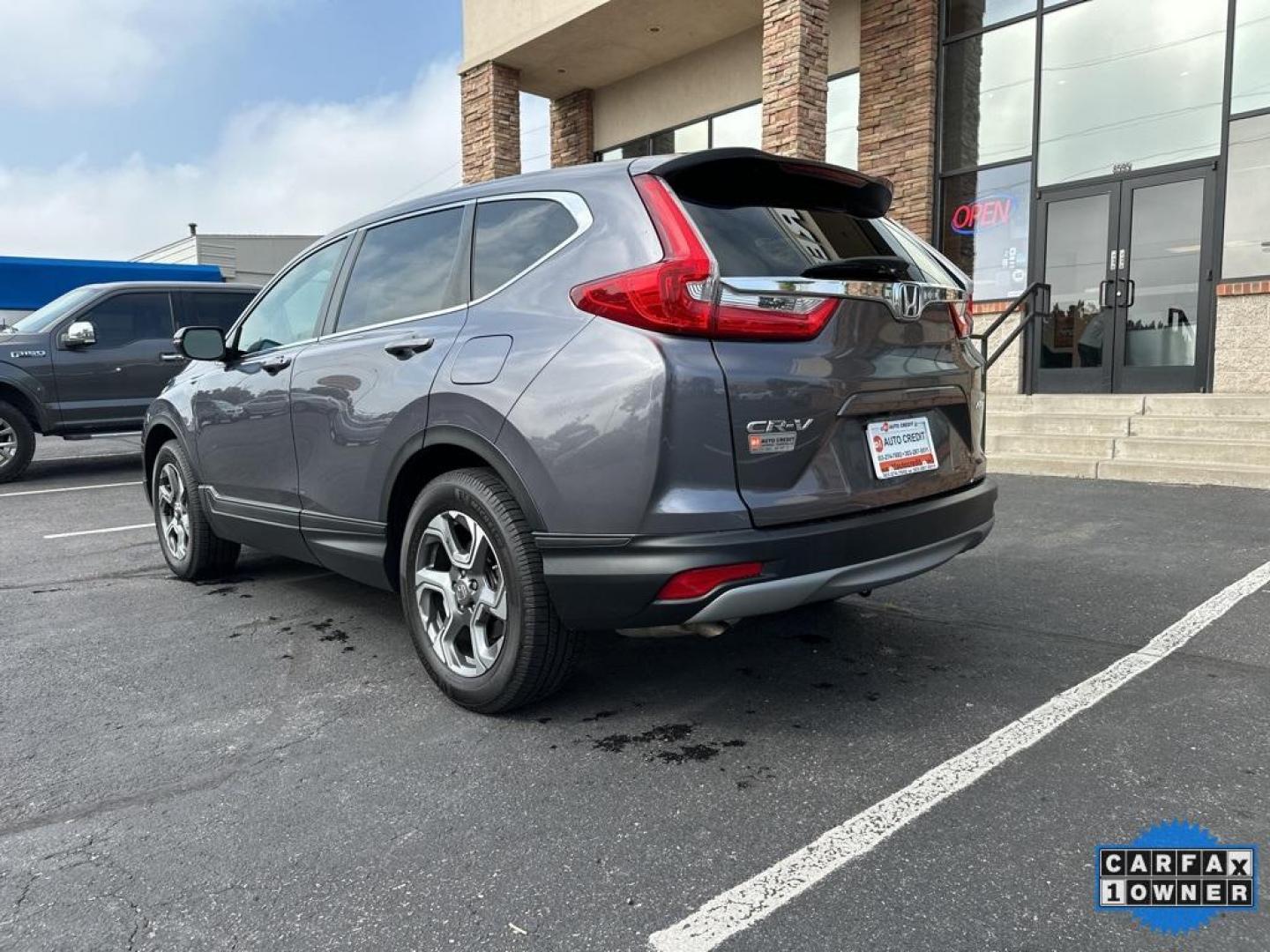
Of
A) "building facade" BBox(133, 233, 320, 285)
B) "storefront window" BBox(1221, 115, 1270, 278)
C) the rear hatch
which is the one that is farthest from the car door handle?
"building facade" BBox(133, 233, 320, 285)

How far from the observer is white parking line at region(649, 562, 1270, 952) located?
1.89 m

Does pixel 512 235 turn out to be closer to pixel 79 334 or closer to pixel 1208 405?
pixel 1208 405

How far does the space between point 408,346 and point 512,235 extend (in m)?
0.55

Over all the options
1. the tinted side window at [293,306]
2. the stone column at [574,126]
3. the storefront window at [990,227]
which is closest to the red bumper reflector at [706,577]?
the tinted side window at [293,306]

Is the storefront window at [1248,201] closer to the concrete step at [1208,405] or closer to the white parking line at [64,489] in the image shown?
the concrete step at [1208,405]

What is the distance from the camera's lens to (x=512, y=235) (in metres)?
3.10

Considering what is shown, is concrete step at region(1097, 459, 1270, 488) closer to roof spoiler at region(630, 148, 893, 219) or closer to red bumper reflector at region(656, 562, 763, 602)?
roof spoiler at region(630, 148, 893, 219)

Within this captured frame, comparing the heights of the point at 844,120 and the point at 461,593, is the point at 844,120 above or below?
above

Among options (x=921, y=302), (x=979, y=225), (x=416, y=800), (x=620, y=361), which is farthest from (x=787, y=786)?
(x=979, y=225)

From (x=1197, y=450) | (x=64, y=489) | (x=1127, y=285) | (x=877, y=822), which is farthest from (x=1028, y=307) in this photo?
(x=64, y=489)

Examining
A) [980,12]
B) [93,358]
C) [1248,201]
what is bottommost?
[93,358]

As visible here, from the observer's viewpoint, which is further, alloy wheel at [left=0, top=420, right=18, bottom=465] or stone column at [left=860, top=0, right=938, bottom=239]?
stone column at [left=860, top=0, right=938, bottom=239]

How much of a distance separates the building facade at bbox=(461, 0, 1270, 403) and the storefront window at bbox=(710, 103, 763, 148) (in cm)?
7

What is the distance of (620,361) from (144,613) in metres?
3.22
